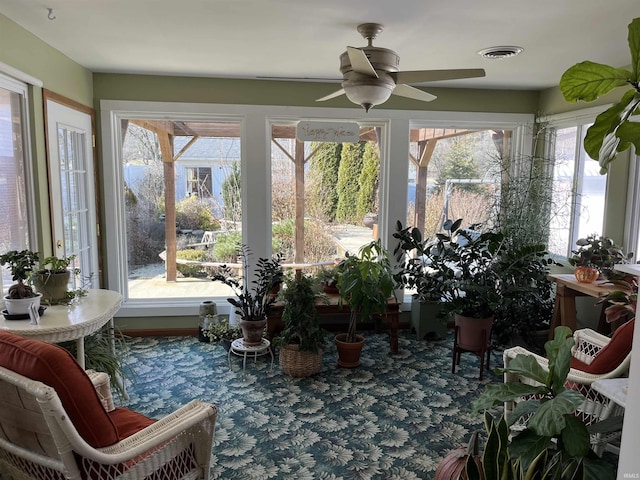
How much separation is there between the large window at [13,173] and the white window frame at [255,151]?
110 cm

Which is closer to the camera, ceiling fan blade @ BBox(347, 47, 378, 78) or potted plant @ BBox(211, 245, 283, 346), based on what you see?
ceiling fan blade @ BBox(347, 47, 378, 78)

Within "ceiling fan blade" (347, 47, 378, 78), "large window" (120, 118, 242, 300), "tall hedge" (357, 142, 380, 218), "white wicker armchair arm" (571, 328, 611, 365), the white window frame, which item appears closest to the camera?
"ceiling fan blade" (347, 47, 378, 78)

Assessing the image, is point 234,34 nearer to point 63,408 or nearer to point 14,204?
point 14,204

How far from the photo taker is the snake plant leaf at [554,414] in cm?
134

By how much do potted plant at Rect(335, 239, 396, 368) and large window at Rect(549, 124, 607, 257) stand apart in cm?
181

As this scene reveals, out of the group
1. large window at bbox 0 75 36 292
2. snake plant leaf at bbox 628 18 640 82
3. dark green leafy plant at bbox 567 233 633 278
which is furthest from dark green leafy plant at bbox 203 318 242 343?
snake plant leaf at bbox 628 18 640 82

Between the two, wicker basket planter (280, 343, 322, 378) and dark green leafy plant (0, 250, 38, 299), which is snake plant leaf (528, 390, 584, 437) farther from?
dark green leafy plant (0, 250, 38, 299)

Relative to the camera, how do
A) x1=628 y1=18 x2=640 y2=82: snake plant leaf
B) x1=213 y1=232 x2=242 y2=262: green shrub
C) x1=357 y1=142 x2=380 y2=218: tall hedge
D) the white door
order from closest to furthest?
x1=628 y1=18 x2=640 y2=82: snake plant leaf → the white door → x1=213 y1=232 x2=242 y2=262: green shrub → x1=357 y1=142 x2=380 y2=218: tall hedge

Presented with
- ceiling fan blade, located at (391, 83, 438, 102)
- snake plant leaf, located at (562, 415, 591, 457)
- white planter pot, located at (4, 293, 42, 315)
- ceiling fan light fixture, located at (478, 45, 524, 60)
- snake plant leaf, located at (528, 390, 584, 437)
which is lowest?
snake plant leaf, located at (562, 415, 591, 457)

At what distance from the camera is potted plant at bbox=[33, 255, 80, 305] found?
260cm

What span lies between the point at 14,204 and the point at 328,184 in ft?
8.29

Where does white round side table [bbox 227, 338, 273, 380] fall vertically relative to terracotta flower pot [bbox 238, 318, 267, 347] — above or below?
below

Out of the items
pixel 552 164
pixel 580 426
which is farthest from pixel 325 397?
pixel 552 164

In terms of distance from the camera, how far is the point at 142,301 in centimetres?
429
